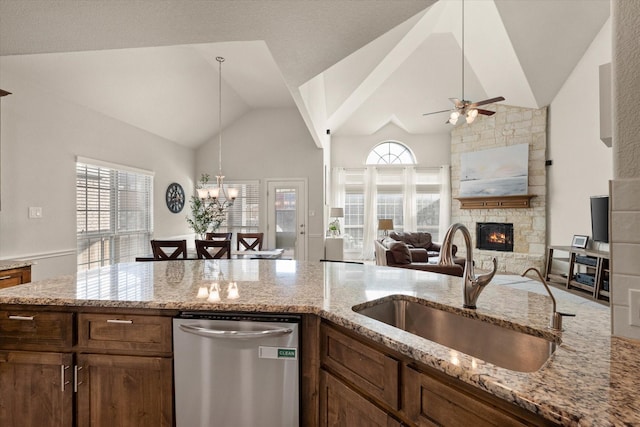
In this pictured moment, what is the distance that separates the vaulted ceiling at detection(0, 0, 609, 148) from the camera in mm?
1866

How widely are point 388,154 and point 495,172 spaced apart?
2.61 metres

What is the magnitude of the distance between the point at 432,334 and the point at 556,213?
6.16 meters

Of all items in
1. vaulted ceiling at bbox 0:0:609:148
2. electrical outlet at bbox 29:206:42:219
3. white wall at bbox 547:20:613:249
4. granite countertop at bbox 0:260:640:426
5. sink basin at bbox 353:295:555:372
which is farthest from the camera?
white wall at bbox 547:20:613:249

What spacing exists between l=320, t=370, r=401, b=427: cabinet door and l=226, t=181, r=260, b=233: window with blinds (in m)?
5.75

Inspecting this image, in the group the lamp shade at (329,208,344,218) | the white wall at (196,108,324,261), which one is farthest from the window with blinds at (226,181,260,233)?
the lamp shade at (329,208,344,218)

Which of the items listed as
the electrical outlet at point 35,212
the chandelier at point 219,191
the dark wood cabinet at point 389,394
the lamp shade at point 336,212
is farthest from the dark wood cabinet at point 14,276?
the lamp shade at point 336,212

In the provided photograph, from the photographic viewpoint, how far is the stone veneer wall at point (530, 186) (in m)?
6.29

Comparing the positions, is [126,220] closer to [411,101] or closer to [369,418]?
[369,418]

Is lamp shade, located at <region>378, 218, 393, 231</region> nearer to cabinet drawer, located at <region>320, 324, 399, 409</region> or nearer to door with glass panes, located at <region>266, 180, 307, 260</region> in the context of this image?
door with glass panes, located at <region>266, 180, 307, 260</region>

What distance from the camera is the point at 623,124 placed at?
96 cm

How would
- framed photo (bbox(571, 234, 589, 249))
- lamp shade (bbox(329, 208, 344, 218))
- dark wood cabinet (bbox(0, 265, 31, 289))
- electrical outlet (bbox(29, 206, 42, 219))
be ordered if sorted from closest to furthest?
dark wood cabinet (bbox(0, 265, 31, 289)) < electrical outlet (bbox(29, 206, 42, 219)) < framed photo (bbox(571, 234, 589, 249)) < lamp shade (bbox(329, 208, 344, 218))

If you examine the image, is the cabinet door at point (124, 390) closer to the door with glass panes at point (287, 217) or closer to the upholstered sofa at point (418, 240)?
the door with glass panes at point (287, 217)

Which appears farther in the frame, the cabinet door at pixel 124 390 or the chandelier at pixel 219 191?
the chandelier at pixel 219 191

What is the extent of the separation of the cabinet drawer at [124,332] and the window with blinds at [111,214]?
349 centimetres
